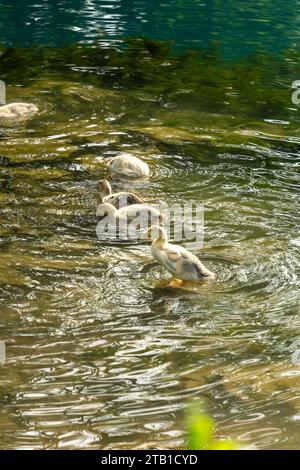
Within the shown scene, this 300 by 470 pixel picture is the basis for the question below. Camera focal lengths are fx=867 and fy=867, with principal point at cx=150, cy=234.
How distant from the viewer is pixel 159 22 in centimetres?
1855

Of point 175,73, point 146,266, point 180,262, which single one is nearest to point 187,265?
point 180,262

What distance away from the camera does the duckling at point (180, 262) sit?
618 cm

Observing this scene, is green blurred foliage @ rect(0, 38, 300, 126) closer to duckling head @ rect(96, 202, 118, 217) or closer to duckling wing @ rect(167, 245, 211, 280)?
duckling head @ rect(96, 202, 118, 217)

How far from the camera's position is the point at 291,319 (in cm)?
565

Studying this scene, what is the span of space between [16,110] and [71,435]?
715 centimetres

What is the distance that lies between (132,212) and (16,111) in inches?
150

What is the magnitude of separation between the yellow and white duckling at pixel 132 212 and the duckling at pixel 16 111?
358 centimetres

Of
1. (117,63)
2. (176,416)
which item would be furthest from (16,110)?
(176,416)

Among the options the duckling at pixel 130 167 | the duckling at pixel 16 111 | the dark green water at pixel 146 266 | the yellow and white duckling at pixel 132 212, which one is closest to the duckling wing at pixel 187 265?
the dark green water at pixel 146 266

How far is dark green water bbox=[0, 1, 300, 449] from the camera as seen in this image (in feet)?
14.8

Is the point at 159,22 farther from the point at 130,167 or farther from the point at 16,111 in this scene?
the point at 130,167

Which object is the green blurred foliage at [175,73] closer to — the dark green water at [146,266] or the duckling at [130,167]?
the dark green water at [146,266]

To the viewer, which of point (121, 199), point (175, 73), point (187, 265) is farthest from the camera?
point (175, 73)
